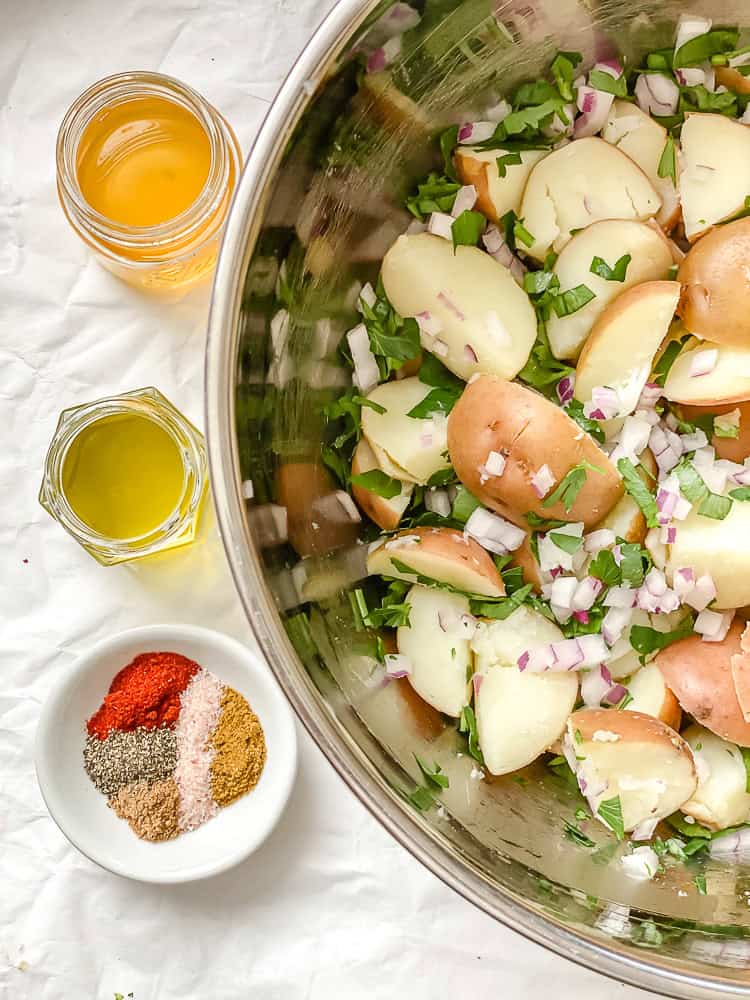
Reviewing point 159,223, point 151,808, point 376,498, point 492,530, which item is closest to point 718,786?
point 492,530

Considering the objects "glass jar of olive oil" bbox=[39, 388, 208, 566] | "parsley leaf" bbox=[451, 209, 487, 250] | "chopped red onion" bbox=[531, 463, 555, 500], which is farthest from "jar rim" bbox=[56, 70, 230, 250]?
"chopped red onion" bbox=[531, 463, 555, 500]

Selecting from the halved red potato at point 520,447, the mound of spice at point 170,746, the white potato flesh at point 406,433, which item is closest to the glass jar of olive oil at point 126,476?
the mound of spice at point 170,746

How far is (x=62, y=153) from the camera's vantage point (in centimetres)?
117

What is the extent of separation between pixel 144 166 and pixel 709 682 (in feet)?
2.88

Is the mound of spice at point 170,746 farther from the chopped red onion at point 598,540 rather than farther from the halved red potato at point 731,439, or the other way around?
the halved red potato at point 731,439

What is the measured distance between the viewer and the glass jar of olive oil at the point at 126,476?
47.8 inches

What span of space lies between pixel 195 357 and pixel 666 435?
1.86ft

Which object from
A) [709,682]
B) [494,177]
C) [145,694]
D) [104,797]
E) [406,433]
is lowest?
[104,797]

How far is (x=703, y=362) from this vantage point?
1.03m

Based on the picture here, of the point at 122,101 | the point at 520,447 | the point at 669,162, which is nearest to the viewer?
the point at 520,447

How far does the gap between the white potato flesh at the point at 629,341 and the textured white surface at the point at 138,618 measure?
496 millimetres

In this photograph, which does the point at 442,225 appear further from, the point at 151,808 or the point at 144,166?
the point at 151,808

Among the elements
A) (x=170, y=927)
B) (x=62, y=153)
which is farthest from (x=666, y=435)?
(x=170, y=927)

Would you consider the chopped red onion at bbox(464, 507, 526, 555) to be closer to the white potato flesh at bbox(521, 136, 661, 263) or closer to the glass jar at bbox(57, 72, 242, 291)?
the white potato flesh at bbox(521, 136, 661, 263)
